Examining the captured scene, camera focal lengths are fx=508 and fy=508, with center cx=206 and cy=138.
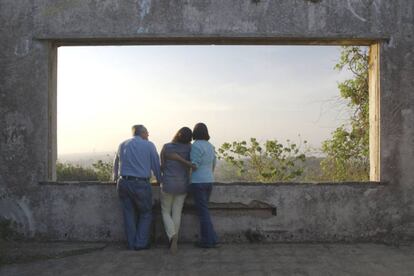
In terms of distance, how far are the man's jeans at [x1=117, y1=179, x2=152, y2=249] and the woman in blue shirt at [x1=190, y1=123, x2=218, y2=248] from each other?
0.66m

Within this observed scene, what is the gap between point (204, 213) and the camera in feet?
22.7

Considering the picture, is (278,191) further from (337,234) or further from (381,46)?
(381,46)

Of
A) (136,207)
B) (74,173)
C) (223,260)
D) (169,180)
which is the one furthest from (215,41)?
(74,173)

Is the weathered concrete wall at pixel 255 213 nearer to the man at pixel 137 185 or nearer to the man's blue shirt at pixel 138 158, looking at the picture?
the man at pixel 137 185

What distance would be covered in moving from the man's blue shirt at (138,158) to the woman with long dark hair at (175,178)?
0.13 metres

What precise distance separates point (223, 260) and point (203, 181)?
1.19m

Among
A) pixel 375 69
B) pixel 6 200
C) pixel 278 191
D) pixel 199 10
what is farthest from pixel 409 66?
pixel 6 200

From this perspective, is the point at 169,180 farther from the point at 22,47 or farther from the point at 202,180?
the point at 22,47

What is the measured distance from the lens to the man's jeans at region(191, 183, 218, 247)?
686cm

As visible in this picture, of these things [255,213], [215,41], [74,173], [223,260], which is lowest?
[223,260]

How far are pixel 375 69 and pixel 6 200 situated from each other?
5.62 meters

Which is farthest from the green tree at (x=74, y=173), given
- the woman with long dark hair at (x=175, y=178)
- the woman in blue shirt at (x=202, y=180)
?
the woman in blue shirt at (x=202, y=180)

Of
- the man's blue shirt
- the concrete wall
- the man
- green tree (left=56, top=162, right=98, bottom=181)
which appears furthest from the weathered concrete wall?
green tree (left=56, top=162, right=98, bottom=181)

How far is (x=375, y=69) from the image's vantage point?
7301mm
